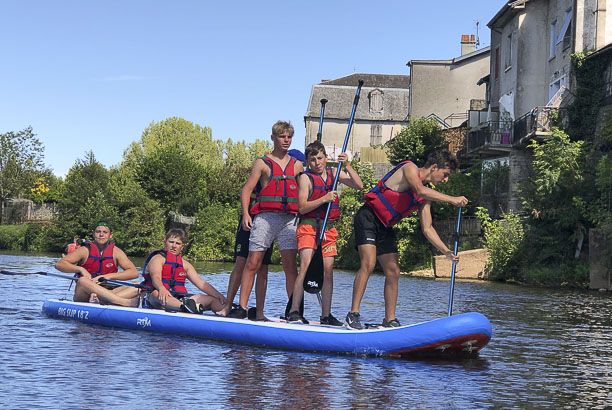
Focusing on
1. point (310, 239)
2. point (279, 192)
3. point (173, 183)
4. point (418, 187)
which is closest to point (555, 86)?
point (279, 192)

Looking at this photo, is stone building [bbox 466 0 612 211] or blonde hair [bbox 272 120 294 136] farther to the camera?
stone building [bbox 466 0 612 211]

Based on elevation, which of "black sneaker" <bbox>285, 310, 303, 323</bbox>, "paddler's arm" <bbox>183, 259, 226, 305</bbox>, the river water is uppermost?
"paddler's arm" <bbox>183, 259, 226, 305</bbox>

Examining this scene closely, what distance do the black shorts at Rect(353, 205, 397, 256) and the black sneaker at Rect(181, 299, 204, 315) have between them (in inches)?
107

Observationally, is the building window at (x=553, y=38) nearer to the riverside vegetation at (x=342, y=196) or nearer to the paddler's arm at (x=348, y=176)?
the riverside vegetation at (x=342, y=196)

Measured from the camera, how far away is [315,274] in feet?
34.9

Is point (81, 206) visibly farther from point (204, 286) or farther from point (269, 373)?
point (269, 373)

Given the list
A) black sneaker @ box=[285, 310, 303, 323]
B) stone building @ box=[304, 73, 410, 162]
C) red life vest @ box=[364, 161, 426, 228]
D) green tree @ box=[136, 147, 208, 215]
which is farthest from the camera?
stone building @ box=[304, 73, 410, 162]

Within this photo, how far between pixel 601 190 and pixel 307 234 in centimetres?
1896

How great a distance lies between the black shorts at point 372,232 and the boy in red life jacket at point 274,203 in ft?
3.47

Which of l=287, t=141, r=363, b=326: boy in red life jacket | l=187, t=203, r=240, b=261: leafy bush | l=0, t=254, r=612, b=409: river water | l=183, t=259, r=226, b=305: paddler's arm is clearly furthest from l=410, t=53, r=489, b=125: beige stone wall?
l=287, t=141, r=363, b=326: boy in red life jacket

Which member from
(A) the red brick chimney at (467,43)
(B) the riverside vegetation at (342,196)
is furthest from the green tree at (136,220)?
(A) the red brick chimney at (467,43)

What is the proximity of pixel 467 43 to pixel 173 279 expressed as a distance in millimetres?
52535

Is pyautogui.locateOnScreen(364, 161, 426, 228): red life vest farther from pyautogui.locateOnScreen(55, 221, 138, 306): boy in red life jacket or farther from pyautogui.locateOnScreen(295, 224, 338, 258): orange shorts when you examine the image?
pyautogui.locateOnScreen(55, 221, 138, 306): boy in red life jacket

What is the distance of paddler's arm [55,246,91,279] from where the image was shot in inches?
513
